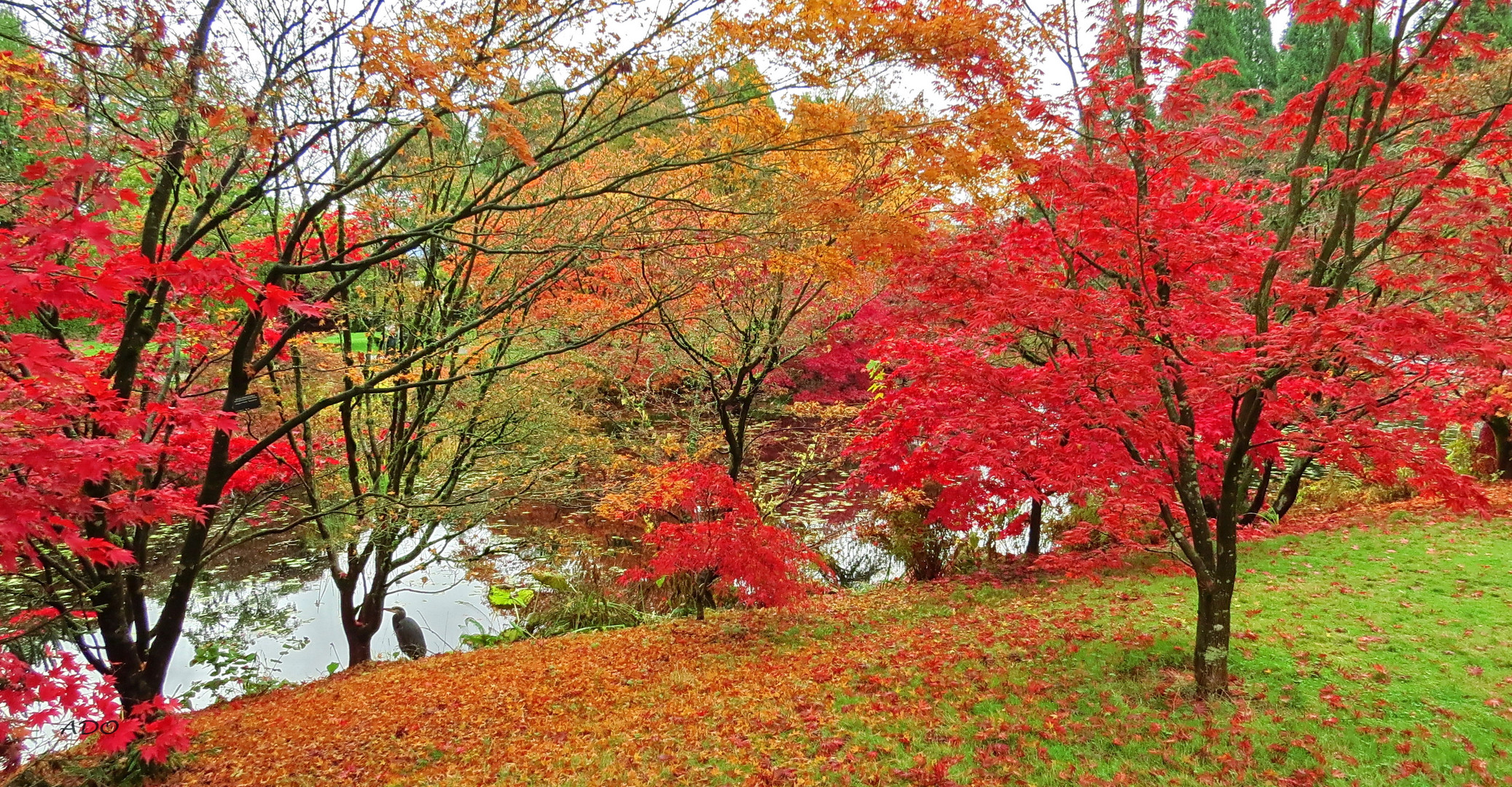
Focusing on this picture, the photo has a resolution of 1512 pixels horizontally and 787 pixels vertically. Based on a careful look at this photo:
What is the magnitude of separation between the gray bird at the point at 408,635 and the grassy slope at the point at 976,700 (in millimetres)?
1656

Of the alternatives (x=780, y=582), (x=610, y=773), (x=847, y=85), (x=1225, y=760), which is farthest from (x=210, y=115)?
(x=1225, y=760)

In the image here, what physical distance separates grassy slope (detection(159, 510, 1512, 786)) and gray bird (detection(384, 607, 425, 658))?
1.66 metres

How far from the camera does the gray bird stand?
8.94 metres

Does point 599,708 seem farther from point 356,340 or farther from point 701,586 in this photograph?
point 356,340

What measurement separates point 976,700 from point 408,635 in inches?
294

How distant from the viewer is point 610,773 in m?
4.38

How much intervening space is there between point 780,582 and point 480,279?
522 cm

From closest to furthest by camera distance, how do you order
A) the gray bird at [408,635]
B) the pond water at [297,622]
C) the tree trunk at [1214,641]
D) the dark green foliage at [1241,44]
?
the tree trunk at [1214,641], the pond water at [297,622], the gray bird at [408,635], the dark green foliage at [1241,44]

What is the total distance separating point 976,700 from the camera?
4941 millimetres

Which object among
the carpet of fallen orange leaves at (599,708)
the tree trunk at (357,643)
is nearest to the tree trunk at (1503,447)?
the carpet of fallen orange leaves at (599,708)

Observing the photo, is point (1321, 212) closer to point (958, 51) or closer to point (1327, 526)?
point (1327, 526)

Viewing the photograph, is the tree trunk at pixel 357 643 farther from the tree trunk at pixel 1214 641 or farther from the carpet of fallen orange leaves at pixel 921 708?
the tree trunk at pixel 1214 641

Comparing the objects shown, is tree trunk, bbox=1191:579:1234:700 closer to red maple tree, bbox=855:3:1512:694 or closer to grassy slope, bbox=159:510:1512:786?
red maple tree, bbox=855:3:1512:694

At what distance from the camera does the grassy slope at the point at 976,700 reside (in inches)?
156
